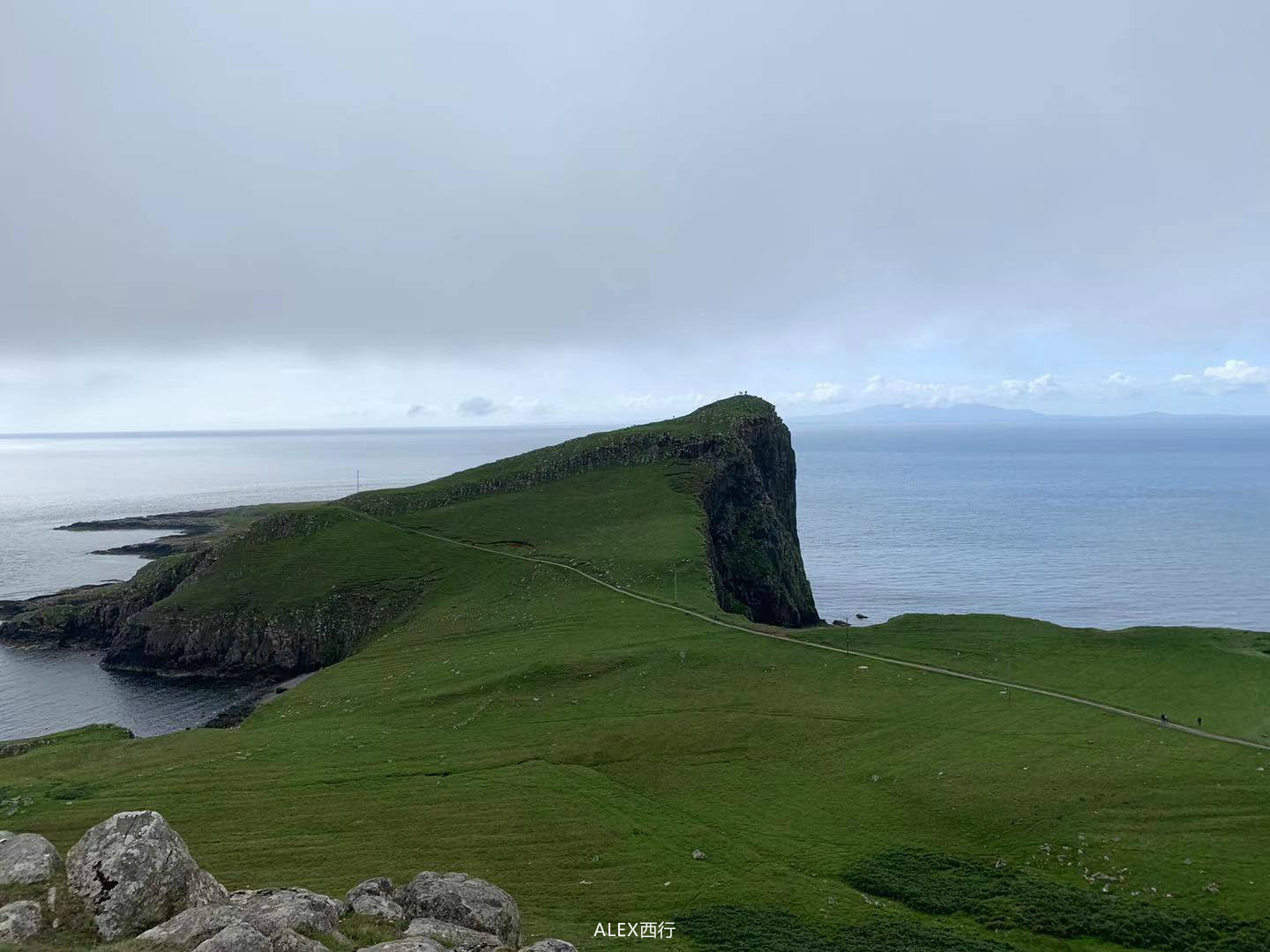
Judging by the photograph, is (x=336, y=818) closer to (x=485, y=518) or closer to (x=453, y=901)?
(x=453, y=901)

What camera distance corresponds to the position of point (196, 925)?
20156 millimetres

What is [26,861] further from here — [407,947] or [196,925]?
[407,947]

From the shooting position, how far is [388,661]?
248ft

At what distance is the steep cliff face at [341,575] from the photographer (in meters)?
95.6

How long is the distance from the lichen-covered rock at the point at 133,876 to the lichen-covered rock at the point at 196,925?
0.70 metres

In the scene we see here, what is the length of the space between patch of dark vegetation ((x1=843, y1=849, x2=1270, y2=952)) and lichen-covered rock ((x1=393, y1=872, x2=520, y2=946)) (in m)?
17.9

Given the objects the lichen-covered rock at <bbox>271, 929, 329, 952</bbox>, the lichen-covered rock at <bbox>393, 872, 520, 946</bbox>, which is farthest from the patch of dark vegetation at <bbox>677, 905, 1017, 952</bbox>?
the lichen-covered rock at <bbox>271, 929, 329, 952</bbox>

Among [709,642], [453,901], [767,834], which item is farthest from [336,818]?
[709,642]

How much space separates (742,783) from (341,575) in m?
72.2

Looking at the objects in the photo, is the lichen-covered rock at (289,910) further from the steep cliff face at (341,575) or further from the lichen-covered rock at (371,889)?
the steep cliff face at (341,575)

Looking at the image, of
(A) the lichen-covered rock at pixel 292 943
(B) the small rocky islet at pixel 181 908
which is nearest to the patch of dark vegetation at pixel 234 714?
(B) the small rocky islet at pixel 181 908

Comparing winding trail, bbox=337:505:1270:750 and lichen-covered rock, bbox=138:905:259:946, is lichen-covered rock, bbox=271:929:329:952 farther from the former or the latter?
winding trail, bbox=337:505:1270:750

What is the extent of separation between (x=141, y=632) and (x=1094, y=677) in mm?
110024

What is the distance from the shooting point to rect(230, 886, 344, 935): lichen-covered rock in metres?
20.8
